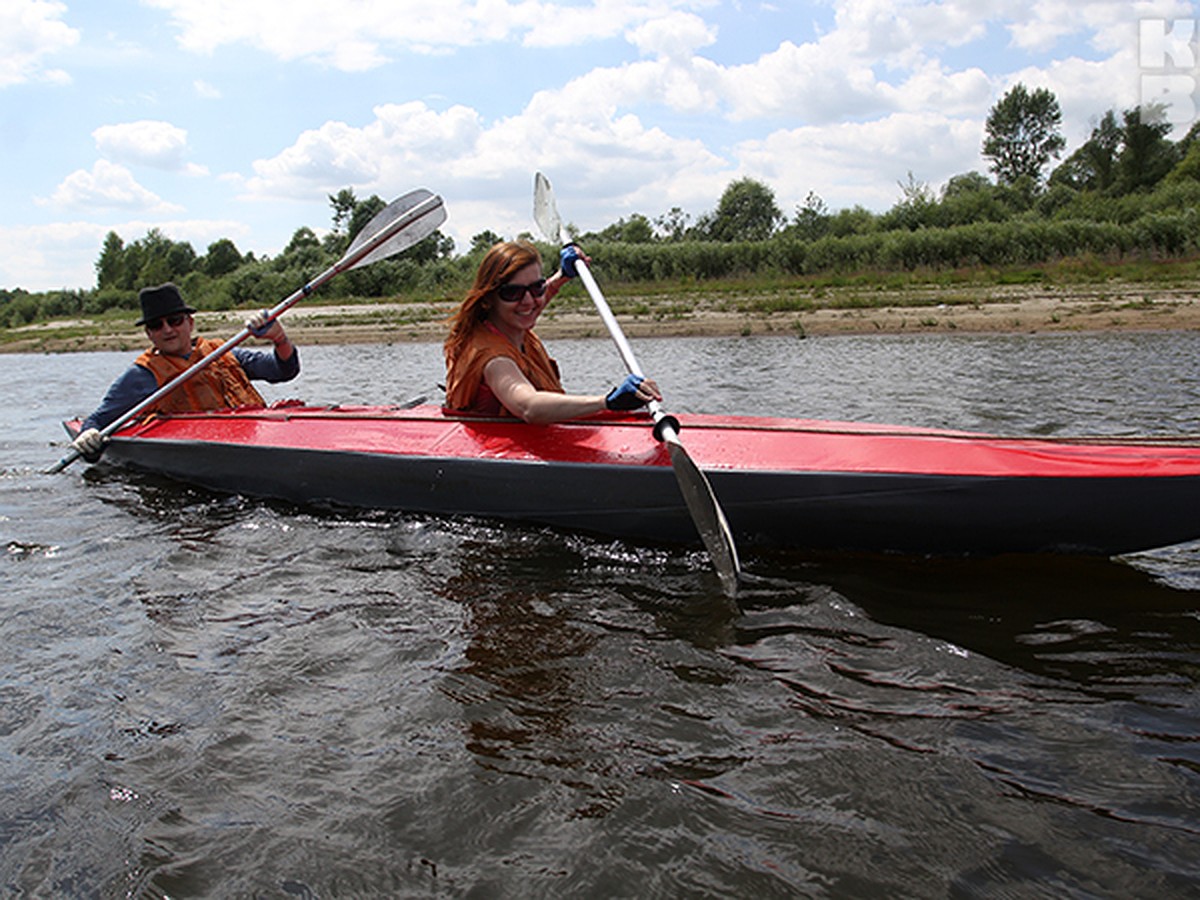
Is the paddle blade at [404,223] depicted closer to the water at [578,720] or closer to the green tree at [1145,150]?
the water at [578,720]

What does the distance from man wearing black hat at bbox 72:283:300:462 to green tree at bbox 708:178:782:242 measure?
122 feet

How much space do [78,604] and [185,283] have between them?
45.0 metres

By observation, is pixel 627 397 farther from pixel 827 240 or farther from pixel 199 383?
pixel 827 240

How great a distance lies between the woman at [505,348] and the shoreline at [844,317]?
6868 mm

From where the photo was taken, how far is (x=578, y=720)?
2717 mm

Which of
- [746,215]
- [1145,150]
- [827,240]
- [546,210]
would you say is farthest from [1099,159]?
[546,210]

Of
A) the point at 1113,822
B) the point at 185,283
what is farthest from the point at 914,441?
the point at 185,283

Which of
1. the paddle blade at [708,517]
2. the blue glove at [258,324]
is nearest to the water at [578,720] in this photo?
the paddle blade at [708,517]

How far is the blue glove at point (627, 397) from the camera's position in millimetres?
3691

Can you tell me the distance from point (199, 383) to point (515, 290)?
3.08 metres

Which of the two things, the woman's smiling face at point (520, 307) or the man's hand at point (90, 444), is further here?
the man's hand at point (90, 444)

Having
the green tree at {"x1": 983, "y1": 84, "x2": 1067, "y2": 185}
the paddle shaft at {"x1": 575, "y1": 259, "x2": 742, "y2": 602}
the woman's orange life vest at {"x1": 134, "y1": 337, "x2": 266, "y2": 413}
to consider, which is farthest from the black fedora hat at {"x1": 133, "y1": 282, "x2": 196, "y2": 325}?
the green tree at {"x1": 983, "y1": 84, "x2": 1067, "y2": 185}

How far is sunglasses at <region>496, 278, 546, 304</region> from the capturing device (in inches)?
172

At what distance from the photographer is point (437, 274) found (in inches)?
1278
